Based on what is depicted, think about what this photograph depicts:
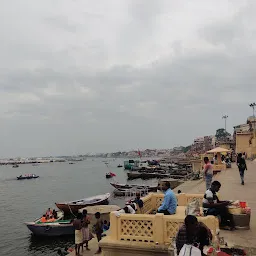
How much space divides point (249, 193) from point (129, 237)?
9647 millimetres

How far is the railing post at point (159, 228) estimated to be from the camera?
7238 millimetres

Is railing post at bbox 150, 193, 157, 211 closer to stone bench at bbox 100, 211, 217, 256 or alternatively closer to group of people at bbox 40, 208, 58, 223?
stone bench at bbox 100, 211, 217, 256

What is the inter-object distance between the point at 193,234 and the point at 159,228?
→ 2.82 metres

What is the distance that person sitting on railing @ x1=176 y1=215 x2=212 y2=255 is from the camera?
4555 millimetres

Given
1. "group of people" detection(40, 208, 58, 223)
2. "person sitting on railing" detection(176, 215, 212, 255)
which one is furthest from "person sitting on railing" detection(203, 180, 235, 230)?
"group of people" detection(40, 208, 58, 223)

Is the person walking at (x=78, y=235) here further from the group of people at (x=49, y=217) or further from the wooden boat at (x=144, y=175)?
the wooden boat at (x=144, y=175)

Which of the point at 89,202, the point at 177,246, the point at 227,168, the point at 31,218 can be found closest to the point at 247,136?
the point at 227,168

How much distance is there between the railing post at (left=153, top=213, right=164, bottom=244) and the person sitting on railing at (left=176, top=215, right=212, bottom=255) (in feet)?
7.85

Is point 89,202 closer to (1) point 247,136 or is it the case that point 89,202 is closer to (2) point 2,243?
(2) point 2,243

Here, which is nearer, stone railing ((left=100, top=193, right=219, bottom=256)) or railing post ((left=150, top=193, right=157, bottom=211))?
stone railing ((left=100, top=193, right=219, bottom=256))

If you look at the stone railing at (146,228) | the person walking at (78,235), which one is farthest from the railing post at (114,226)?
the person walking at (78,235)

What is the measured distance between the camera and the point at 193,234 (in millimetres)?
4574

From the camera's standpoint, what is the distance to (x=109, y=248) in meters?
7.57

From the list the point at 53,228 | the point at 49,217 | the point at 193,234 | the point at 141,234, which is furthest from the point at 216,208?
the point at 49,217
